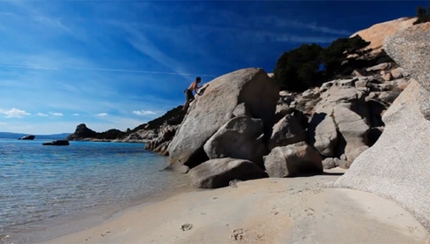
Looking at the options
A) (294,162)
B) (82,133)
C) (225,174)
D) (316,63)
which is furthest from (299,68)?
(82,133)

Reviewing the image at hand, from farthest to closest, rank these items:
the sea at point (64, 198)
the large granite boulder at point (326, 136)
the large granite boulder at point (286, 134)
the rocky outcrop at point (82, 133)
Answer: the rocky outcrop at point (82, 133) < the large granite boulder at point (326, 136) < the large granite boulder at point (286, 134) < the sea at point (64, 198)

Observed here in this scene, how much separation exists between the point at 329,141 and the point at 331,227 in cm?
912

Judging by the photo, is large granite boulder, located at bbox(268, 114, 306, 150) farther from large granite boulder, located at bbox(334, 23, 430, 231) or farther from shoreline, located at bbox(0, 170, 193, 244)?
large granite boulder, located at bbox(334, 23, 430, 231)

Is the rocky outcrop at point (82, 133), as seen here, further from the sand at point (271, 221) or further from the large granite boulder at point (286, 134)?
the sand at point (271, 221)

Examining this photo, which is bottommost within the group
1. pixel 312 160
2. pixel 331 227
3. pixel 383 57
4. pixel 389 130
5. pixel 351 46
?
pixel 331 227

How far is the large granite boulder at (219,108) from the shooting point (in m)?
→ 13.9

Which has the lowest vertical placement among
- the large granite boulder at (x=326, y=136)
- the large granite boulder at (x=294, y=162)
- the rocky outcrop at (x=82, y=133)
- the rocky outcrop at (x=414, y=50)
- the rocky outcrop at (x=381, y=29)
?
the large granite boulder at (x=294, y=162)

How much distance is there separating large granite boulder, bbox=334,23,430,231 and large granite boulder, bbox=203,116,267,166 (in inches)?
225

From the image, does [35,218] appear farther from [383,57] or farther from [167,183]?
[383,57]

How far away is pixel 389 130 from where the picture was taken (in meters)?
6.54

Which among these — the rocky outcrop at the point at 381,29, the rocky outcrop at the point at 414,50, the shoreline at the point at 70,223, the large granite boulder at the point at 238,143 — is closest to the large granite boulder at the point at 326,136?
the large granite boulder at the point at 238,143

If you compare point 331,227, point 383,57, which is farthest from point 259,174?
point 383,57

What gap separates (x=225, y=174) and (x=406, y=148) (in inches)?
211

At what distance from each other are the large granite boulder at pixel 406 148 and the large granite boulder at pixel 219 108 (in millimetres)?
7663
